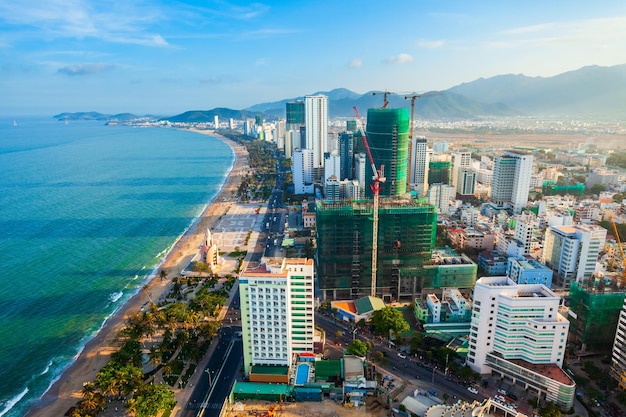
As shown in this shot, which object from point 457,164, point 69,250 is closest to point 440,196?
point 457,164

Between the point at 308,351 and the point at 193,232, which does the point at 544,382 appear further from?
the point at 193,232

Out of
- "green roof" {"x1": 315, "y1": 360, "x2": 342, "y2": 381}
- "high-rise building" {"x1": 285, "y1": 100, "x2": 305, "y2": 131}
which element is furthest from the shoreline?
"high-rise building" {"x1": 285, "y1": 100, "x2": 305, "y2": 131}

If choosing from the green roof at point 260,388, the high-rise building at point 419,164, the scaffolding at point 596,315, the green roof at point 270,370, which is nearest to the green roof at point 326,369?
the green roof at point 270,370

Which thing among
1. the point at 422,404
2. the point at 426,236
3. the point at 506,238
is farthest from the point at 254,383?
the point at 506,238

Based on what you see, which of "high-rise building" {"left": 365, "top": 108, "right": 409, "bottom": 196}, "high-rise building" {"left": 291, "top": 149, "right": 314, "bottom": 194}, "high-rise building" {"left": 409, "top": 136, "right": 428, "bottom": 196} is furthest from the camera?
"high-rise building" {"left": 291, "top": 149, "right": 314, "bottom": 194}

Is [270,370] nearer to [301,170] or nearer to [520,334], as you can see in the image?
[520,334]

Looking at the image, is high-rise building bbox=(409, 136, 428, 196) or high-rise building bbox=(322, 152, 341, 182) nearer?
high-rise building bbox=(409, 136, 428, 196)

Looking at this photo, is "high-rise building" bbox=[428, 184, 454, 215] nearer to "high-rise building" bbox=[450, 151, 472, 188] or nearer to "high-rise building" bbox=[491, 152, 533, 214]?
"high-rise building" bbox=[491, 152, 533, 214]

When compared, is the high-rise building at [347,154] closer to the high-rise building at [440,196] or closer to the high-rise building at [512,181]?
the high-rise building at [440,196]
